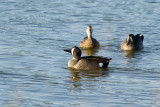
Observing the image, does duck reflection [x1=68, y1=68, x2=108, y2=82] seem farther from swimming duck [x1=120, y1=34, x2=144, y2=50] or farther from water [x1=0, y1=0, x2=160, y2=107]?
swimming duck [x1=120, y1=34, x2=144, y2=50]

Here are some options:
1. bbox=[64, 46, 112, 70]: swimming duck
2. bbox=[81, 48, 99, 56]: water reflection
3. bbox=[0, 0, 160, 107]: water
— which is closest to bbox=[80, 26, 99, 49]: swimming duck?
bbox=[81, 48, 99, 56]: water reflection

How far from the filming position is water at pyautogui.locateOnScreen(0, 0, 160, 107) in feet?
41.2

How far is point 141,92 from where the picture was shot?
13.1 m

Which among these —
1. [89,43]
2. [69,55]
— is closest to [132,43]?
[89,43]

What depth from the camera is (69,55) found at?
60.4ft

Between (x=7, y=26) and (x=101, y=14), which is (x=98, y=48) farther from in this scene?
(x=101, y=14)

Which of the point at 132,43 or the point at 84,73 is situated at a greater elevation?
the point at 132,43

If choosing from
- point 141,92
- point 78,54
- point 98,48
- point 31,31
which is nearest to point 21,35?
point 31,31

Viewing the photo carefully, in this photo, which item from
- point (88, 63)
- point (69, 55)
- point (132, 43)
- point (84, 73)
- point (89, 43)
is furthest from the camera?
point (89, 43)

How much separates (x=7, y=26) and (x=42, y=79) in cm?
874

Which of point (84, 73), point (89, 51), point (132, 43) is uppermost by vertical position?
point (132, 43)

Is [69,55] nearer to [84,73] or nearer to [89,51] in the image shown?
[89,51]

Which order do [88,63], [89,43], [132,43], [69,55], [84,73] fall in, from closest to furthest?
[84,73]
[88,63]
[69,55]
[132,43]
[89,43]

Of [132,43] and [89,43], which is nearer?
[132,43]
